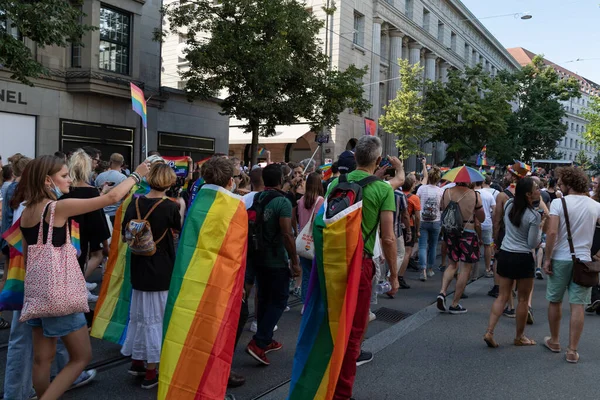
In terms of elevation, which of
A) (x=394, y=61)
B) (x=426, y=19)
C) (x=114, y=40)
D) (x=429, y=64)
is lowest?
(x=114, y=40)

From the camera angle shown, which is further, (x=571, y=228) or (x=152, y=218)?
(x=571, y=228)

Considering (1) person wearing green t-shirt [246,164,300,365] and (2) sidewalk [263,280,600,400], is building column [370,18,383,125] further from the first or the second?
(1) person wearing green t-shirt [246,164,300,365]

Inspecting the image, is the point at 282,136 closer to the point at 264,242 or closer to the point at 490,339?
the point at 490,339

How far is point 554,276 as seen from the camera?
17.3 ft

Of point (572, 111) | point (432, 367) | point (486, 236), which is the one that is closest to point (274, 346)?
point (432, 367)

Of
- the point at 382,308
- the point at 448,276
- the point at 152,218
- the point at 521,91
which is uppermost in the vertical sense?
the point at 521,91

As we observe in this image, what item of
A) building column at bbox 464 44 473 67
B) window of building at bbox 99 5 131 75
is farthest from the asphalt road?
building column at bbox 464 44 473 67

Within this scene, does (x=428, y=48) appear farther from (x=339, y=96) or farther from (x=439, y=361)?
(x=439, y=361)

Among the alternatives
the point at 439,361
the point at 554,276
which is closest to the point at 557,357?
the point at 554,276

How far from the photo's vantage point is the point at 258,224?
4.97 meters

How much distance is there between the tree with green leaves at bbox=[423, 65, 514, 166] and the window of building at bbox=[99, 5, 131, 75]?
20480 millimetres

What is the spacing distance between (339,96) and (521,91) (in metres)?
32.9

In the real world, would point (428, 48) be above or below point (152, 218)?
above

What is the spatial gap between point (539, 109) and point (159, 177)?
47.2 m
